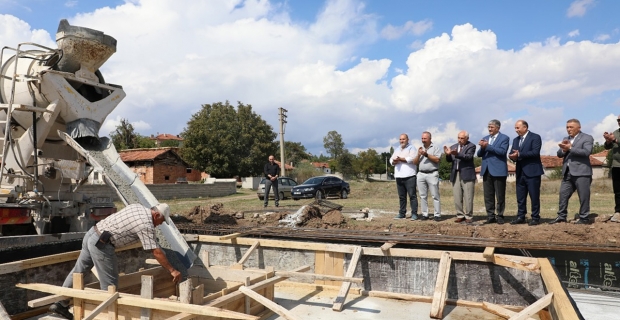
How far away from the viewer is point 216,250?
6617mm

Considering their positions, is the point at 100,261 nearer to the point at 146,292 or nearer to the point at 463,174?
the point at 146,292

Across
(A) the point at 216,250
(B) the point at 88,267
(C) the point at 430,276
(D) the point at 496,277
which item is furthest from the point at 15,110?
(D) the point at 496,277

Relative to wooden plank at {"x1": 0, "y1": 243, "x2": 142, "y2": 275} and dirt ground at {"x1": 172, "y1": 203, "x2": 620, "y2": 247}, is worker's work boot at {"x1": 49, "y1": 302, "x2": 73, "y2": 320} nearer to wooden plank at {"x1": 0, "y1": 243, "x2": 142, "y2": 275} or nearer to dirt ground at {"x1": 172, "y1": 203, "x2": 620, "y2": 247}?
wooden plank at {"x1": 0, "y1": 243, "x2": 142, "y2": 275}

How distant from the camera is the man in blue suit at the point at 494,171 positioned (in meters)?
7.53

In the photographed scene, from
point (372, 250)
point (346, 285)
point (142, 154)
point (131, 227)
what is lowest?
point (346, 285)

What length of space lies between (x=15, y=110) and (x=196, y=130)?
118 ft

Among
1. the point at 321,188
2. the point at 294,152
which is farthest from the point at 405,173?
the point at 294,152

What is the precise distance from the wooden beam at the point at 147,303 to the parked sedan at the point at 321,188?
15.2 m

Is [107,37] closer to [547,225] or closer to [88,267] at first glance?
[88,267]

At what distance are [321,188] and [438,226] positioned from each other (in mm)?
12929

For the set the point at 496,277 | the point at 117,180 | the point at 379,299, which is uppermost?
the point at 117,180

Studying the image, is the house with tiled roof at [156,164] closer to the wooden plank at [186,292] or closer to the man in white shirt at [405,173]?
the man in white shirt at [405,173]

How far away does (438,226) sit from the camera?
7359 millimetres

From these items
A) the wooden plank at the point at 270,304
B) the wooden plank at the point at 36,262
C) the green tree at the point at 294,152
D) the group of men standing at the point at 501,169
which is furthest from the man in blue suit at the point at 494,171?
the green tree at the point at 294,152
